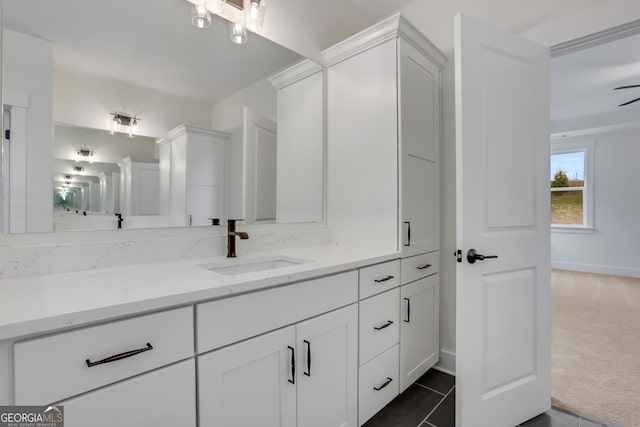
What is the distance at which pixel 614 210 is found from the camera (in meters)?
5.32

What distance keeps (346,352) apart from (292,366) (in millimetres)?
330

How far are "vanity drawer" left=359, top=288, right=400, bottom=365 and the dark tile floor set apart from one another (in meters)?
0.39

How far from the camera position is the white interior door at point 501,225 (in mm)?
1483

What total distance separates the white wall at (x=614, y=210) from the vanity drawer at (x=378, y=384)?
584 cm

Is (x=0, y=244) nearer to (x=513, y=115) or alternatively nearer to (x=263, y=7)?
(x=263, y=7)

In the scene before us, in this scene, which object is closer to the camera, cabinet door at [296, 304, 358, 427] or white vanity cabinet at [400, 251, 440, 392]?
cabinet door at [296, 304, 358, 427]

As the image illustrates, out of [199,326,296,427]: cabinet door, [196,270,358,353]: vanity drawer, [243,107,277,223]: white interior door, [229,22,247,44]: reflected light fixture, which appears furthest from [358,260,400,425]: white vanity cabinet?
[229,22,247,44]: reflected light fixture

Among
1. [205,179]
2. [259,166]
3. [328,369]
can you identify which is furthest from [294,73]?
[328,369]

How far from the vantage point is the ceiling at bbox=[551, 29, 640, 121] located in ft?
9.96

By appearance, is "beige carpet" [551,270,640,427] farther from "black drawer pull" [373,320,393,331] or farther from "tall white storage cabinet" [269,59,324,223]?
"tall white storage cabinet" [269,59,324,223]

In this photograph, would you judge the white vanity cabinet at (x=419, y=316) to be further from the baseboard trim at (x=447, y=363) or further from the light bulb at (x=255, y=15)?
the light bulb at (x=255, y=15)

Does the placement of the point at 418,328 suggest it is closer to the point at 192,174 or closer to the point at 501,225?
the point at 501,225

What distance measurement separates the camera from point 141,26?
141 cm

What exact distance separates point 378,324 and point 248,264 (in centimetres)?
75
